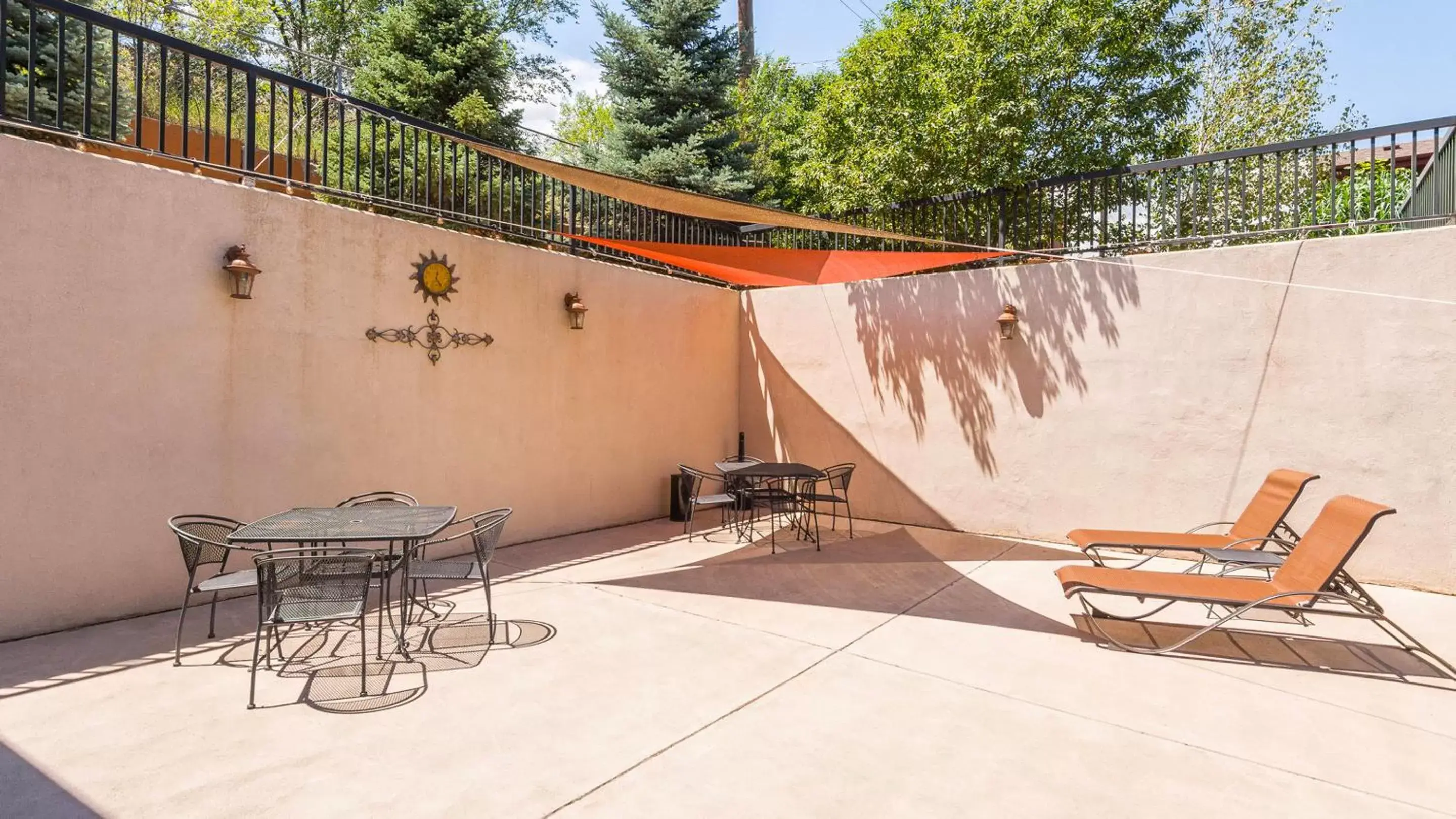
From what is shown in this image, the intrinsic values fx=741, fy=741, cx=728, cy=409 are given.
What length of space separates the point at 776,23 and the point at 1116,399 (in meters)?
14.1

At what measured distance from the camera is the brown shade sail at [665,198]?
16.5 ft

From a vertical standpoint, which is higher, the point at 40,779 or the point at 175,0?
the point at 175,0

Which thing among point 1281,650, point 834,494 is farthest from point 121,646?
point 1281,650

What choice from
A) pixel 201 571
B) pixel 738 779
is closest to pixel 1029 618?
pixel 738 779

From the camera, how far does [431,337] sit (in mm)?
6145

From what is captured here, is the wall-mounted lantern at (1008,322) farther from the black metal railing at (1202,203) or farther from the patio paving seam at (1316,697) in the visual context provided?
the patio paving seam at (1316,697)

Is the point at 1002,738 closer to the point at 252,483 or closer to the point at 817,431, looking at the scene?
the point at 252,483

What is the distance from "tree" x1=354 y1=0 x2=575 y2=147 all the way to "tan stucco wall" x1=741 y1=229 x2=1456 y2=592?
7614 mm

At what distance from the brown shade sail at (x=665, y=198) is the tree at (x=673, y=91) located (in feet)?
25.5

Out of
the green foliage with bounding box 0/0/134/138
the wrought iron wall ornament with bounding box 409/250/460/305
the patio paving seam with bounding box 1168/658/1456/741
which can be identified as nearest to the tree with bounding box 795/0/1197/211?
the wrought iron wall ornament with bounding box 409/250/460/305

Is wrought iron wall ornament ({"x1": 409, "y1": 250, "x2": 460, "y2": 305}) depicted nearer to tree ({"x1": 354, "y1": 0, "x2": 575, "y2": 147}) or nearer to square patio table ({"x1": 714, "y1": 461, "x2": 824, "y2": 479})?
square patio table ({"x1": 714, "y1": 461, "x2": 824, "y2": 479})

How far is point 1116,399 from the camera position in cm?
685

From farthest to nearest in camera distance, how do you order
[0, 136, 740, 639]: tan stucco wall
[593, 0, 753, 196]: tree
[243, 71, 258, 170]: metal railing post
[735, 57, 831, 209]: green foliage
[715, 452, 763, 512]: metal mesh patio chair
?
1. [735, 57, 831, 209]: green foliage
2. [593, 0, 753, 196]: tree
3. [715, 452, 763, 512]: metal mesh patio chair
4. [243, 71, 258, 170]: metal railing post
5. [0, 136, 740, 639]: tan stucco wall

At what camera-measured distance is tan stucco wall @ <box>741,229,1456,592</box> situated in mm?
5613
